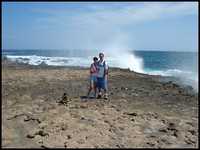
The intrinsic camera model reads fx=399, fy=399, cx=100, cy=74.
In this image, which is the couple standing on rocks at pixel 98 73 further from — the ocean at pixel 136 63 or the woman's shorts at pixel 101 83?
the ocean at pixel 136 63

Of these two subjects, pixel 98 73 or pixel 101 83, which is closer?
pixel 98 73

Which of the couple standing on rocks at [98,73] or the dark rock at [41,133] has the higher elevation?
the couple standing on rocks at [98,73]

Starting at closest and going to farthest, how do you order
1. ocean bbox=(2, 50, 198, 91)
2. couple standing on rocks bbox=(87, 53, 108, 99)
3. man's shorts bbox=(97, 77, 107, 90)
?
1. couple standing on rocks bbox=(87, 53, 108, 99)
2. man's shorts bbox=(97, 77, 107, 90)
3. ocean bbox=(2, 50, 198, 91)

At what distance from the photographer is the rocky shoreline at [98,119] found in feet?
25.3

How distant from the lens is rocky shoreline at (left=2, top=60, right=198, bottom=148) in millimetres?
7723

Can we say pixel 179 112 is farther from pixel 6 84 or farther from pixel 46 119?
pixel 6 84

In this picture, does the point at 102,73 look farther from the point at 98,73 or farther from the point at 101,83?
the point at 101,83

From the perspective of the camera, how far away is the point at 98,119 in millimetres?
9250

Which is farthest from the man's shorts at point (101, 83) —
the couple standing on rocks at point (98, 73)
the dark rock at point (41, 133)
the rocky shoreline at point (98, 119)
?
the dark rock at point (41, 133)

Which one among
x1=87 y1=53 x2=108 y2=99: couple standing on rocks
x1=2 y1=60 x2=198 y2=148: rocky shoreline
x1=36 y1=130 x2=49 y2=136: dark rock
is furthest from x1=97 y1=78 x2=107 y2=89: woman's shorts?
x1=36 y1=130 x2=49 y2=136: dark rock

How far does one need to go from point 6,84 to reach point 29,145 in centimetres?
831

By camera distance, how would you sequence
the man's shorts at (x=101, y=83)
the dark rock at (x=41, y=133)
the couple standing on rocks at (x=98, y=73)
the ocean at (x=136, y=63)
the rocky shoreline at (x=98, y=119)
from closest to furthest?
the rocky shoreline at (x=98, y=119), the dark rock at (x=41, y=133), the couple standing on rocks at (x=98, y=73), the man's shorts at (x=101, y=83), the ocean at (x=136, y=63)

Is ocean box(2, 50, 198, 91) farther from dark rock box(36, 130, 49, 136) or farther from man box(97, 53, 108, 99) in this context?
dark rock box(36, 130, 49, 136)

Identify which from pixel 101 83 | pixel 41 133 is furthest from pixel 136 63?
pixel 41 133
